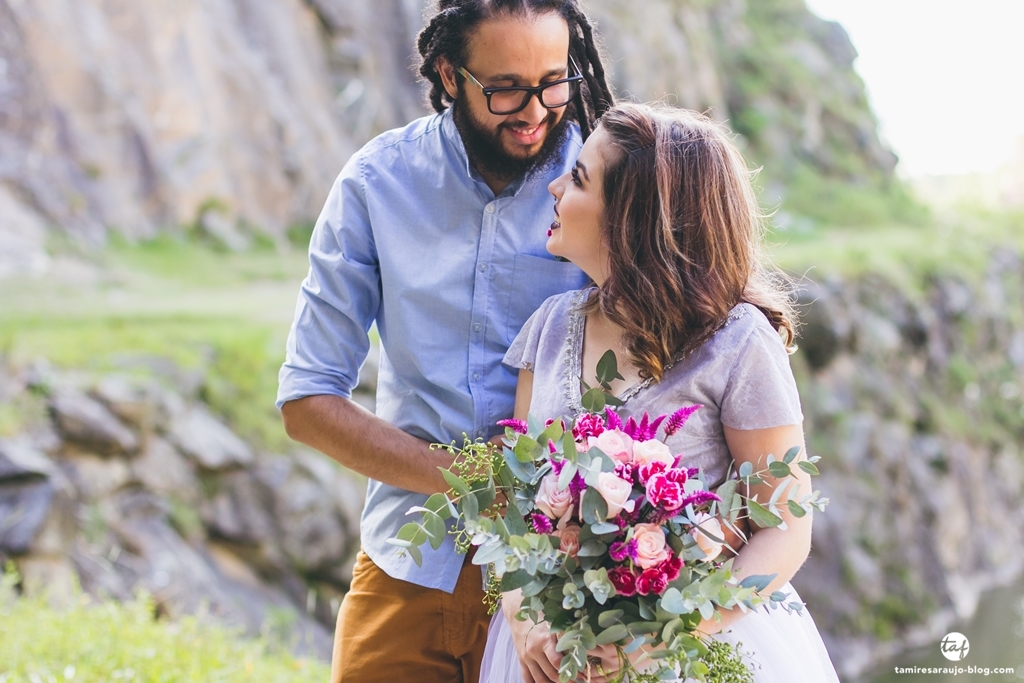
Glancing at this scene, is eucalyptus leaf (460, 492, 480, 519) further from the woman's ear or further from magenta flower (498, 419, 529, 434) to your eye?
the woman's ear

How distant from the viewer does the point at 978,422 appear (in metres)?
15.9

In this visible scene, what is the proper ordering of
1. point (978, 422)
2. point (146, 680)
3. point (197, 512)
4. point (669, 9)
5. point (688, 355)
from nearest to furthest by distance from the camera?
point (688, 355) → point (146, 680) → point (197, 512) → point (978, 422) → point (669, 9)

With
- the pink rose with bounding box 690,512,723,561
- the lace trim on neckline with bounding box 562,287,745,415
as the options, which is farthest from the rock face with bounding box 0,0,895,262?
the pink rose with bounding box 690,512,723,561

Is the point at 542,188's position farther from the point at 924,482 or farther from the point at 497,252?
the point at 924,482

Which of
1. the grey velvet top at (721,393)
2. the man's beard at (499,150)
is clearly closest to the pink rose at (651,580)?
the grey velvet top at (721,393)

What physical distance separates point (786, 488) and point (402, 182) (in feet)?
4.36

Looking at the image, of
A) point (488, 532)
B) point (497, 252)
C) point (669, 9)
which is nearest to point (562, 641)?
Result: point (488, 532)

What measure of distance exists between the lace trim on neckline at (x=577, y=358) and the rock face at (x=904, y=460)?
9.88m

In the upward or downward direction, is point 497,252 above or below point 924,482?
above

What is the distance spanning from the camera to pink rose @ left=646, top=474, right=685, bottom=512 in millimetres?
1814

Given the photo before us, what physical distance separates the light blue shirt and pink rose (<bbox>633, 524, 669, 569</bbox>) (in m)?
0.85

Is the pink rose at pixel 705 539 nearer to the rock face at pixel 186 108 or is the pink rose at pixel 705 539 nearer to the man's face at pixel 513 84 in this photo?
the man's face at pixel 513 84

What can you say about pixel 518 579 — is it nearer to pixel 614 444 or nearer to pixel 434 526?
pixel 434 526

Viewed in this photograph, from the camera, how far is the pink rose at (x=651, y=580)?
1.77 meters
